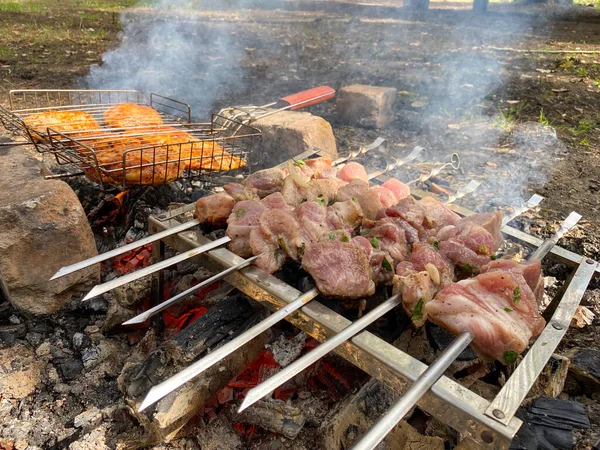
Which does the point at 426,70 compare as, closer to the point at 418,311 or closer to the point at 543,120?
the point at 543,120

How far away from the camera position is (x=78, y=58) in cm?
961

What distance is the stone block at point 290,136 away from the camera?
A: 208 inches

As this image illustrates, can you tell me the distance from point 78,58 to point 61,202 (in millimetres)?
7690

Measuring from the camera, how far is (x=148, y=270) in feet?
7.84

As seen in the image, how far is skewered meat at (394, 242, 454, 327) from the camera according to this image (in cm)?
247

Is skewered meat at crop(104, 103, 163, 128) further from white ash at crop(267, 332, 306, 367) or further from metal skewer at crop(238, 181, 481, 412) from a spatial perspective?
metal skewer at crop(238, 181, 481, 412)

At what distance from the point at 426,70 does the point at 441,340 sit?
872 cm

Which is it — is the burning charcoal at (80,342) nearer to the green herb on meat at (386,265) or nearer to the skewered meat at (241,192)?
the skewered meat at (241,192)

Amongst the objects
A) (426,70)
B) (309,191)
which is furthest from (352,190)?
(426,70)

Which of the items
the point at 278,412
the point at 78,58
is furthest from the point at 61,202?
the point at 78,58

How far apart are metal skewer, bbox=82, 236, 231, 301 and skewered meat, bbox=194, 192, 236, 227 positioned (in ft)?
0.88

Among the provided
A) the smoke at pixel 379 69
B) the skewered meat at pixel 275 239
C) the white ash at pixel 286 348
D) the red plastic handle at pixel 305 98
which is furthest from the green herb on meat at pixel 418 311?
the red plastic handle at pixel 305 98

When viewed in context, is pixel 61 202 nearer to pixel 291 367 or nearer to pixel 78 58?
pixel 291 367

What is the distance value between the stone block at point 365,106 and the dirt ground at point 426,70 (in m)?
0.18
